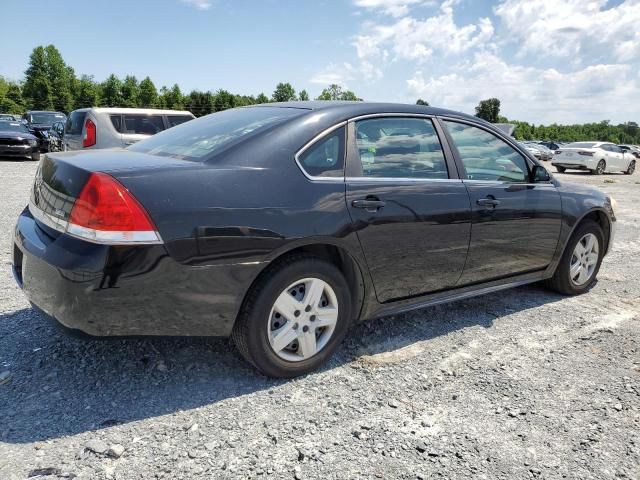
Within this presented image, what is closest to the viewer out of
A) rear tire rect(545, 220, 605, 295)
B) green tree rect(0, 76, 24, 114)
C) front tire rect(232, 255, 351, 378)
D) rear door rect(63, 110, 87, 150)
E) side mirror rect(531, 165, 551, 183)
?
front tire rect(232, 255, 351, 378)

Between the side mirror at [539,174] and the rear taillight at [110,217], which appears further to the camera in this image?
the side mirror at [539,174]

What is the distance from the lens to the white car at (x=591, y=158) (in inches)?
900

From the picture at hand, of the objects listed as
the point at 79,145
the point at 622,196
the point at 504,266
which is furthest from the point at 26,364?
the point at 622,196

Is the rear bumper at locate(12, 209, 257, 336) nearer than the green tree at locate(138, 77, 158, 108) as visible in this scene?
Yes

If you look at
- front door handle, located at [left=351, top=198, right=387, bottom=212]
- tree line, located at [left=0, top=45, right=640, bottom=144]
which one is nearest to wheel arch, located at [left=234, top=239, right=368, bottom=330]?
front door handle, located at [left=351, top=198, right=387, bottom=212]

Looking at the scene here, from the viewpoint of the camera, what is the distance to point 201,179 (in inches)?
99.2

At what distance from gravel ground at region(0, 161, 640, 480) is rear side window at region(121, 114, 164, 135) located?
8.35m

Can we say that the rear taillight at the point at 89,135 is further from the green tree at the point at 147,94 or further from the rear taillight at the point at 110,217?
the green tree at the point at 147,94

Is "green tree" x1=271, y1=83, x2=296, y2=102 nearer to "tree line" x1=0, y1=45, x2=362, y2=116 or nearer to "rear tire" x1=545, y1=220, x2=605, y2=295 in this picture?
"tree line" x1=0, y1=45, x2=362, y2=116

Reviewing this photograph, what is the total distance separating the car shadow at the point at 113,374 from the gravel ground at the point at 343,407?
10mm

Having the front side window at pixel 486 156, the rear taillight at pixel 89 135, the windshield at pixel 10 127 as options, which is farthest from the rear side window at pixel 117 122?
the front side window at pixel 486 156

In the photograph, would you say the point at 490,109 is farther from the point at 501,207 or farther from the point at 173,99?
the point at 501,207

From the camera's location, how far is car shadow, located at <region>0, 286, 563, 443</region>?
2.46 meters

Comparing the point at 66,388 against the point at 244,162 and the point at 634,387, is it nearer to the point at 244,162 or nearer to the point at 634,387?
the point at 244,162
